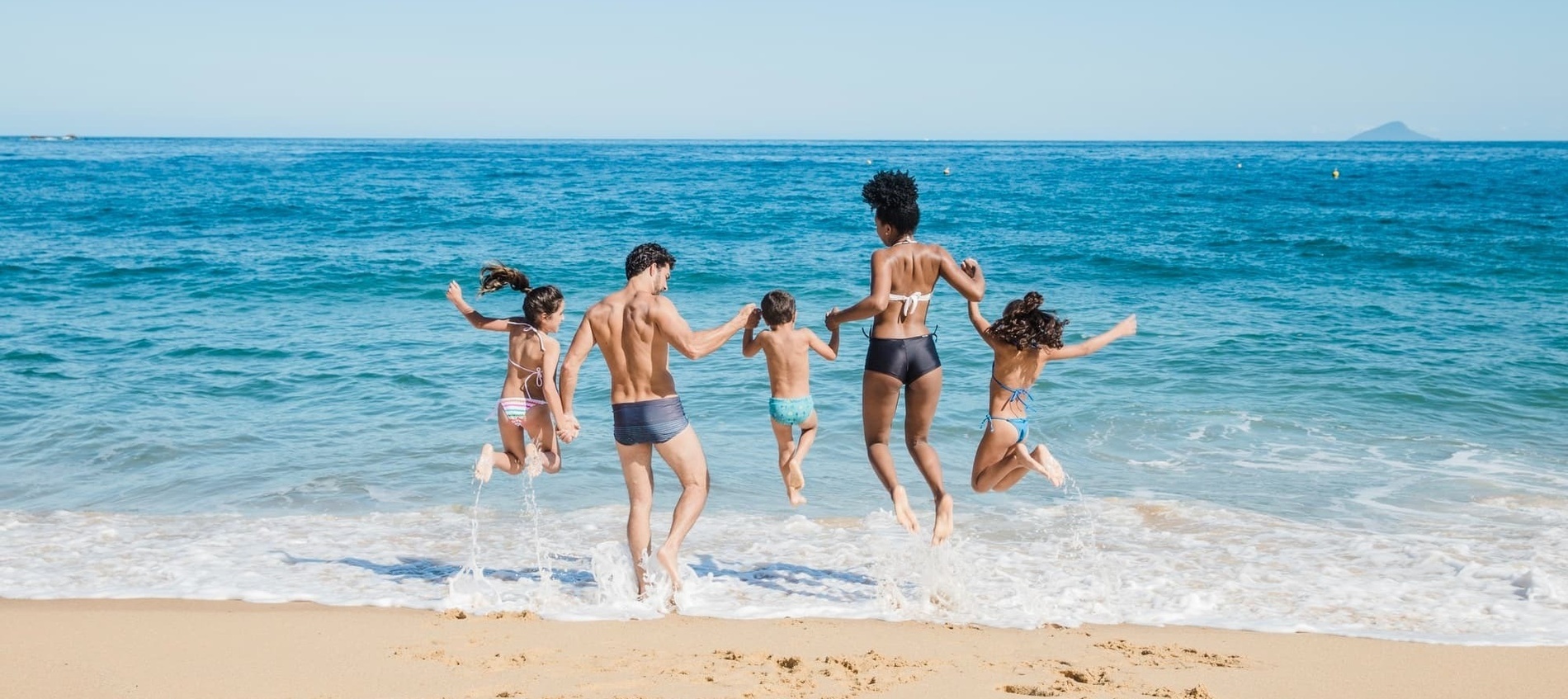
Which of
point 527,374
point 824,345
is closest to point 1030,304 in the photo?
point 824,345

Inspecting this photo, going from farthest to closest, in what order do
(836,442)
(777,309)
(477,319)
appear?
(836,442), (477,319), (777,309)

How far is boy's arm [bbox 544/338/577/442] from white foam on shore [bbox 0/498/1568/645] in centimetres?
76

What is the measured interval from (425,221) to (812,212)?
10.1 m

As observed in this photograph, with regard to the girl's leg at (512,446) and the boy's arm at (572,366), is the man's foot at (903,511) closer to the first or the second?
the boy's arm at (572,366)

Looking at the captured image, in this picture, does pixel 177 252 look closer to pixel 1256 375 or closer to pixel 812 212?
pixel 812 212

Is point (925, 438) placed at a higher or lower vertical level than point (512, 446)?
higher

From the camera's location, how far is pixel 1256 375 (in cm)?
1189

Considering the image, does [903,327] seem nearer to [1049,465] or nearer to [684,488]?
[1049,465]

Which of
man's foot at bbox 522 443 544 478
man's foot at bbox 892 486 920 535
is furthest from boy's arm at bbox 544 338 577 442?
man's foot at bbox 892 486 920 535

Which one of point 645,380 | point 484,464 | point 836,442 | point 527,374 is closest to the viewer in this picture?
point 645,380

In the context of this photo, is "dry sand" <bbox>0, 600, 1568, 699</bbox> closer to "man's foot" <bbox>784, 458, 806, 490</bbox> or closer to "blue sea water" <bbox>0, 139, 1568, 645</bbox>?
"blue sea water" <bbox>0, 139, 1568, 645</bbox>

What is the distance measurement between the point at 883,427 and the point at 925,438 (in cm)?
24

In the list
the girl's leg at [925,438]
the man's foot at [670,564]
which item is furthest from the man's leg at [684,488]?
the girl's leg at [925,438]

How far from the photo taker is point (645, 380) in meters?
5.70
